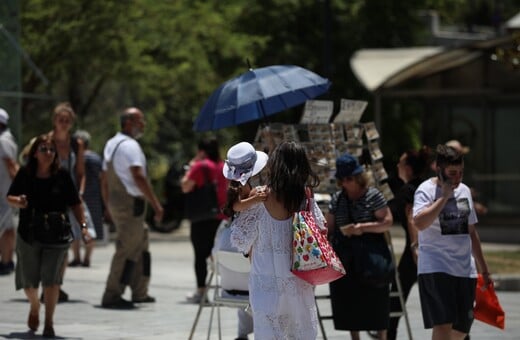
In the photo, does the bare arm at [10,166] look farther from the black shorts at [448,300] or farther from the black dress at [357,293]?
the black shorts at [448,300]

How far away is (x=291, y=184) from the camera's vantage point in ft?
25.3

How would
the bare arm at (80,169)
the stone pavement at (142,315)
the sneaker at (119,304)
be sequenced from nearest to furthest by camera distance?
the stone pavement at (142,315), the sneaker at (119,304), the bare arm at (80,169)

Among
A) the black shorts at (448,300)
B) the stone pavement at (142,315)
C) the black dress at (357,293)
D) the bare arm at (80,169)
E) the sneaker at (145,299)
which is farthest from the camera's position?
the bare arm at (80,169)

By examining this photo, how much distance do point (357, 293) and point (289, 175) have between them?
2559mm

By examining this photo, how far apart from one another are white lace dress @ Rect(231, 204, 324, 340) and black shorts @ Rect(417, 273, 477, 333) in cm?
154

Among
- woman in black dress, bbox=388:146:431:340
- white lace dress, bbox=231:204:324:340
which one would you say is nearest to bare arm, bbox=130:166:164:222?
woman in black dress, bbox=388:146:431:340

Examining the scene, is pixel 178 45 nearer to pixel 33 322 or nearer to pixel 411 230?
pixel 33 322

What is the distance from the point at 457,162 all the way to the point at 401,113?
2839cm

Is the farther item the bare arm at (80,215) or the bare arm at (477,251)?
the bare arm at (80,215)

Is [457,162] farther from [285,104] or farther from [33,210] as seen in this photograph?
[33,210]

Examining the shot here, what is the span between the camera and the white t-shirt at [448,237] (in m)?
9.12

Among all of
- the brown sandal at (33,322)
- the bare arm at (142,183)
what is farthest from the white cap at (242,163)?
the bare arm at (142,183)

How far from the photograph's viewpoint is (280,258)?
777cm

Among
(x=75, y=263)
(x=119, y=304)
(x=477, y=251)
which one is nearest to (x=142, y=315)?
(x=119, y=304)
